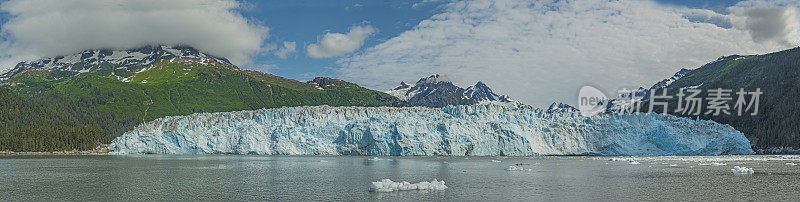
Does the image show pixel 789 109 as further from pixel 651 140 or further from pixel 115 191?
pixel 115 191

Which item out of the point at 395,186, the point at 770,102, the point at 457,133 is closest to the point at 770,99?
the point at 770,102

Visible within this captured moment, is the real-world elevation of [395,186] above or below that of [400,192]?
above

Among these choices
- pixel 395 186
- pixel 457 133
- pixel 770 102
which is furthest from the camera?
pixel 770 102

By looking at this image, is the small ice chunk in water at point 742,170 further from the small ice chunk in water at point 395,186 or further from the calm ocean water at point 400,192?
the small ice chunk in water at point 395,186

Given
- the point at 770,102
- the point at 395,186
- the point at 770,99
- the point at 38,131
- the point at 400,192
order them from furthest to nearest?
the point at 770,99 < the point at 770,102 < the point at 38,131 < the point at 395,186 < the point at 400,192

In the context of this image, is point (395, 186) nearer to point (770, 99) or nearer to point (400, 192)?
point (400, 192)

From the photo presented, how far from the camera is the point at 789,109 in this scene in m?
114

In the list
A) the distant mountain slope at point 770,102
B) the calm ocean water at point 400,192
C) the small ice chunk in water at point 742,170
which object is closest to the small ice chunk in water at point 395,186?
the calm ocean water at point 400,192

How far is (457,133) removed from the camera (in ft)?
257

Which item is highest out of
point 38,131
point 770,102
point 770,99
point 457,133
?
point 770,99

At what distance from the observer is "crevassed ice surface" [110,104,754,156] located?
78375mm

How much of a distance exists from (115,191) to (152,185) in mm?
3318

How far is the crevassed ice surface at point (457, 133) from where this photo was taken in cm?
7838

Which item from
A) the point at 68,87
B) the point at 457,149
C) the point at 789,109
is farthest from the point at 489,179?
the point at 68,87
